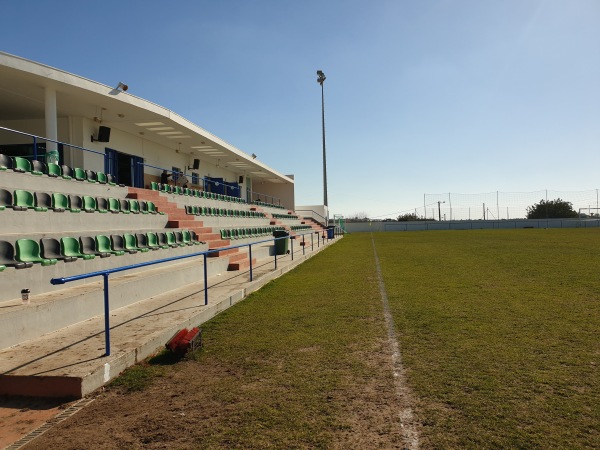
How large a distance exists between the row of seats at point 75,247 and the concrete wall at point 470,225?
42911 millimetres

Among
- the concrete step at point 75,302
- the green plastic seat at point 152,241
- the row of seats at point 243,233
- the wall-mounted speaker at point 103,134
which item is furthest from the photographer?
the wall-mounted speaker at point 103,134

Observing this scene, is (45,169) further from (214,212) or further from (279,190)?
(279,190)

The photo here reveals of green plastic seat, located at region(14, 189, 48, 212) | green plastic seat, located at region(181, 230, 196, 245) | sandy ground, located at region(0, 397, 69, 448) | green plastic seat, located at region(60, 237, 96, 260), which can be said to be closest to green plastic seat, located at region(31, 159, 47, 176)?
green plastic seat, located at region(14, 189, 48, 212)

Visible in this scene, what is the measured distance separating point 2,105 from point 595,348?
1530 centimetres

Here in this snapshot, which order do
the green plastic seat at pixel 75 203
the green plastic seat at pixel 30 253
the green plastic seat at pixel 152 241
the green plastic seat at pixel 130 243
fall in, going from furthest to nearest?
the green plastic seat at pixel 152 241 → the green plastic seat at pixel 130 243 → the green plastic seat at pixel 75 203 → the green plastic seat at pixel 30 253

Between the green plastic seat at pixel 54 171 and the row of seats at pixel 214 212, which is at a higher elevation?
the green plastic seat at pixel 54 171

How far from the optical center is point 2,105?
1272cm

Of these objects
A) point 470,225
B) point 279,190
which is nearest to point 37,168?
point 279,190

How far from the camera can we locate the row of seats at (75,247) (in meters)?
5.87

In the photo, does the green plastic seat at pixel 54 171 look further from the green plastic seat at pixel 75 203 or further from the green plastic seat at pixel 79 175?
the green plastic seat at pixel 75 203

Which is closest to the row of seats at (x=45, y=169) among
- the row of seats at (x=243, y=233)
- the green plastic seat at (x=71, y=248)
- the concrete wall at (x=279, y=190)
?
the green plastic seat at (x=71, y=248)

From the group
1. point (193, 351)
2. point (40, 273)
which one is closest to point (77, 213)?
point (40, 273)

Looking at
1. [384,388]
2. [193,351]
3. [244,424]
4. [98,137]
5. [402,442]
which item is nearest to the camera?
[402,442]

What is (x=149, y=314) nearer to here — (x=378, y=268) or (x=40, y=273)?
(x=40, y=273)
